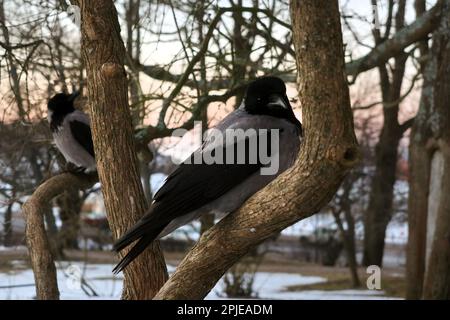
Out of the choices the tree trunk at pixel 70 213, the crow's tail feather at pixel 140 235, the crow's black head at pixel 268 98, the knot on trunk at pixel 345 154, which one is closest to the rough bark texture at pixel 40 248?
the crow's tail feather at pixel 140 235

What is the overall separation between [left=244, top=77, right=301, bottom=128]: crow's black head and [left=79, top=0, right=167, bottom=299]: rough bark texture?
3.93 ft

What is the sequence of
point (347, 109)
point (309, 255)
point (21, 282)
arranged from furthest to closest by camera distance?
1. point (309, 255)
2. point (21, 282)
3. point (347, 109)

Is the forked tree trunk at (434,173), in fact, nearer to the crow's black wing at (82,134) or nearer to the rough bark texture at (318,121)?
the crow's black wing at (82,134)

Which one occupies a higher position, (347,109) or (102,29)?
(102,29)

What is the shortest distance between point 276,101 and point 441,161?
505 centimetres

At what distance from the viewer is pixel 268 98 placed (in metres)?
3.74

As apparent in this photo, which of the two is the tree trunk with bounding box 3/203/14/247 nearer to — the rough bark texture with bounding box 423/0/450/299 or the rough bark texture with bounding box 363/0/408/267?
the rough bark texture with bounding box 423/0/450/299

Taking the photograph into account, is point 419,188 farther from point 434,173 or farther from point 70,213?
point 70,213

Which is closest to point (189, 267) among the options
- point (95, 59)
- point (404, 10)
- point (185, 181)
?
point (185, 181)

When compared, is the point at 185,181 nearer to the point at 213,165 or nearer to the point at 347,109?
the point at 213,165

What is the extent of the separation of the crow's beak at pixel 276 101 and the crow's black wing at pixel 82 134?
3.62 m

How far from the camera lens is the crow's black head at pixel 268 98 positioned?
12.1 ft

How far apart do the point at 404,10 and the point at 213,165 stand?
26.1 ft

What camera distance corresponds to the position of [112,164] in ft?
15.3
